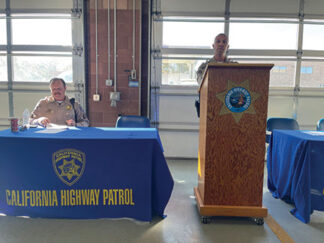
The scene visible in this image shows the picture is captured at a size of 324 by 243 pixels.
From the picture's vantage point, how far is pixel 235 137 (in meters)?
2.04

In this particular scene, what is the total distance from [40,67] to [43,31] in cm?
65

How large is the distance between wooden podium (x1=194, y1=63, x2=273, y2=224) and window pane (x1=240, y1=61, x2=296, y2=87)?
2708 mm

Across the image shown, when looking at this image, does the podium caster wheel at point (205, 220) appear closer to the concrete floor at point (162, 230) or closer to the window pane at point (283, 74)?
the concrete floor at point (162, 230)

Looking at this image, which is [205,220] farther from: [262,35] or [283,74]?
[262,35]

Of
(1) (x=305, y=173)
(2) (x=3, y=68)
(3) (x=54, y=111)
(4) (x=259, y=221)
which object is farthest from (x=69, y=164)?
(2) (x=3, y=68)

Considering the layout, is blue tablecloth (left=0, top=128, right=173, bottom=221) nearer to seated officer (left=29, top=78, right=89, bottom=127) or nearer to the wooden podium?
the wooden podium

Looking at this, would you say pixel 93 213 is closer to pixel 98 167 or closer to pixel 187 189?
pixel 98 167

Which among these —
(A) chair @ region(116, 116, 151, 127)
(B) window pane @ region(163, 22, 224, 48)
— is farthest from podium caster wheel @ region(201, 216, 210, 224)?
(B) window pane @ region(163, 22, 224, 48)

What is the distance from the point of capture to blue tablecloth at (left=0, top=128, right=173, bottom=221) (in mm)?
2029

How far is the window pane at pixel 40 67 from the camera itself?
14.5 ft

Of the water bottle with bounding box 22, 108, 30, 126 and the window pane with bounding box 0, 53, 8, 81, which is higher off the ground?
the window pane with bounding box 0, 53, 8, 81

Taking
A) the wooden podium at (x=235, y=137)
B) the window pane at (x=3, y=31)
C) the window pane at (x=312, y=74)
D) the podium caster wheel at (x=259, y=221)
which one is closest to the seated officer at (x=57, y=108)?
the wooden podium at (x=235, y=137)

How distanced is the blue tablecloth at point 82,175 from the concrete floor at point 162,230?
0.08 metres

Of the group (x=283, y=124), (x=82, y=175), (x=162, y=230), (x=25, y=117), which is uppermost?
(x=25, y=117)
